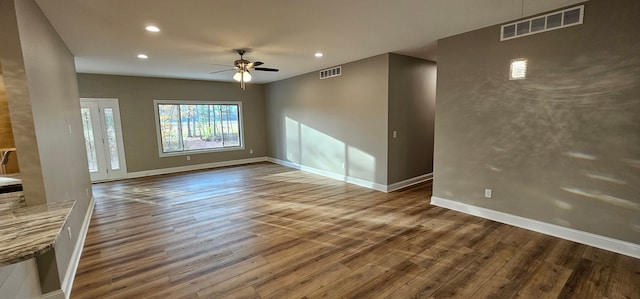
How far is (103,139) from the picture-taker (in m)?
6.31

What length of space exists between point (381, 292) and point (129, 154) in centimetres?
693

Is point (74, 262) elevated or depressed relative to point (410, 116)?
depressed

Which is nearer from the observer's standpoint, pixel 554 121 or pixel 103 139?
A: pixel 554 121

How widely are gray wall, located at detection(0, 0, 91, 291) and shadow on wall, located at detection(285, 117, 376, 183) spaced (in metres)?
→ 4.36

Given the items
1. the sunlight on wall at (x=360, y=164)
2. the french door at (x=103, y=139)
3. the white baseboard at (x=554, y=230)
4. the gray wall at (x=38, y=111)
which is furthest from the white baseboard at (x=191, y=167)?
the white baseboard at (x=554, y=230)

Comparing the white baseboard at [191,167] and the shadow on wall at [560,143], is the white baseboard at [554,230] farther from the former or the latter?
the white baseboard at [191,167]

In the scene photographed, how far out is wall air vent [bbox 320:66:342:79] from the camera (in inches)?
226

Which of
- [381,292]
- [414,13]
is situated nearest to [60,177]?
[381,292]

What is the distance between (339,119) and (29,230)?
491 cm

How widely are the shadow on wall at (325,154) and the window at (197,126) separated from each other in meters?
1.81

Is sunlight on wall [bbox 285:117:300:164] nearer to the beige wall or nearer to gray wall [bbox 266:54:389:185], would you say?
gray wall [bbox 266:54:389:185]

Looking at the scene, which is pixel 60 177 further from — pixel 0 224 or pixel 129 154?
pixel 129 154

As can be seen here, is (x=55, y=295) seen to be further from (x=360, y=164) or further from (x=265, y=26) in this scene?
(x=360, y=164)

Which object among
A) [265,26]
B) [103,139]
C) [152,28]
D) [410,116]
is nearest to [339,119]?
[410,116]
